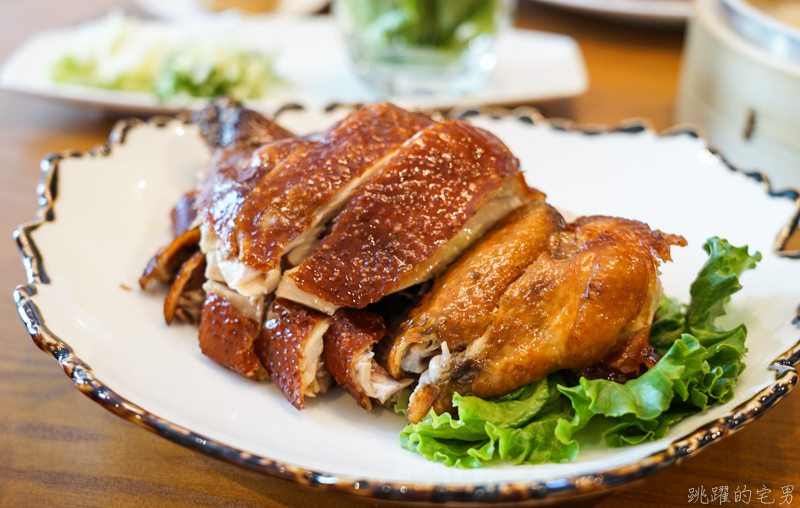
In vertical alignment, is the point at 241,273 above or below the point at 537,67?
above

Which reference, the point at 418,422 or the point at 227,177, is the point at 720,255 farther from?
the point at 227,177

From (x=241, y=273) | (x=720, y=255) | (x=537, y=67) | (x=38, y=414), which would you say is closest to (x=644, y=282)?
(x=720, y=255)

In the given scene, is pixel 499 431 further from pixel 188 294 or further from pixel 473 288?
pixel 188 294

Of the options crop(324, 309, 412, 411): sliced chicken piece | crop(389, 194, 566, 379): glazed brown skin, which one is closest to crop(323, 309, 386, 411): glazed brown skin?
crop(324, 309, 412, 411): sliced chicken piece

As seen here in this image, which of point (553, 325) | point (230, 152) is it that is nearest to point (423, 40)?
point (230, 152)

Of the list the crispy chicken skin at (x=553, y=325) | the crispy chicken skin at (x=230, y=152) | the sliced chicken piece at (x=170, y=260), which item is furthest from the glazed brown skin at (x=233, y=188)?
the crispy chicken skin at (x=553, y=325)

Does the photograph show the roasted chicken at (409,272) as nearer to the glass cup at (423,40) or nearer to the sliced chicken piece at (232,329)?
the sliced chicken piece at (232,329)

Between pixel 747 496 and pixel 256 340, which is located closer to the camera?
pixel 747 496
